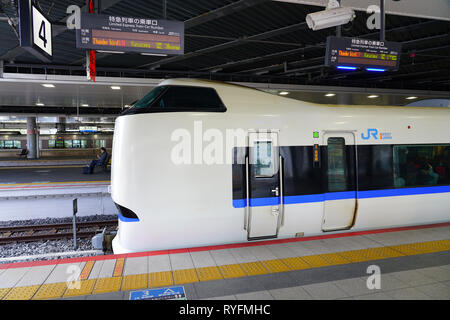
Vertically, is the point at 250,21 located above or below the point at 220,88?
above


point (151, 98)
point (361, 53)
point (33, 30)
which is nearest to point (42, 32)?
point (33, 30)

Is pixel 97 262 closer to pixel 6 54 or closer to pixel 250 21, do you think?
pixel 250 21

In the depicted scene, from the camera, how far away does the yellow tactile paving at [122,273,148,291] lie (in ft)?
12.2

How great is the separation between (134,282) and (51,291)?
37.5 inches

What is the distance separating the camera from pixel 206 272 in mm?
4117

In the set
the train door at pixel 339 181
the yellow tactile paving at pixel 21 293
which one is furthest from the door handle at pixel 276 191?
the yellow tactile paving at pixel 21 293

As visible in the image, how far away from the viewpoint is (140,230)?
14.9 ft

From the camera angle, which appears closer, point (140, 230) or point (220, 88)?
point (140, 230)

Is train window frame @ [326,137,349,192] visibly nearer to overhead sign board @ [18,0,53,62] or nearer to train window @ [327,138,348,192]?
train window @ [327,138,348,192]

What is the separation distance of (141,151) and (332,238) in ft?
11.9

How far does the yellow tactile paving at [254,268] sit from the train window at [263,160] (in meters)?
1.38

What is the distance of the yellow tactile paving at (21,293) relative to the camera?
3477 millimetres

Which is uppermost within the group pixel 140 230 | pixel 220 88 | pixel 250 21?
pixel 250 21
